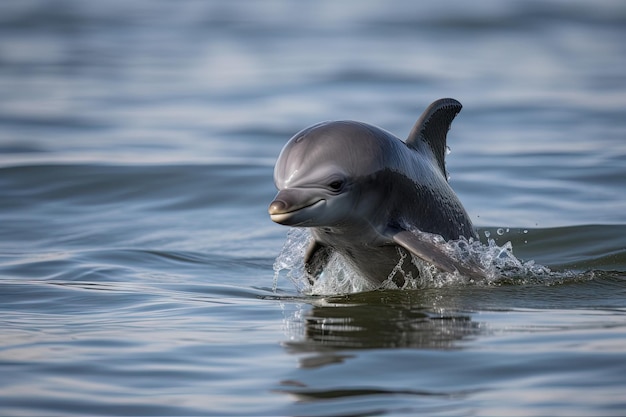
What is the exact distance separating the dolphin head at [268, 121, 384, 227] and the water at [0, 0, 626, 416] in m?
0.72

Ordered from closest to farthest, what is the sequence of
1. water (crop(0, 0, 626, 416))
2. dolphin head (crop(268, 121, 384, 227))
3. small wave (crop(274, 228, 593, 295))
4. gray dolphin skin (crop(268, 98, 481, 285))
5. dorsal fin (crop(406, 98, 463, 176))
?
1. water (crop(0, 0, 626, 416))
2. dolphin head (crop(268, 121, 384, 227))
3. gray dolphin skin (crop(268, 98, 481, 285))
4. small wave (crop(274, 228, 593, 295))
5. dorsal fin (crop(406, 98, 463, 176))

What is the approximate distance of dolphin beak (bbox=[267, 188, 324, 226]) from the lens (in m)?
7.91

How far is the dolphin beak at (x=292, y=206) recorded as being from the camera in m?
7.91

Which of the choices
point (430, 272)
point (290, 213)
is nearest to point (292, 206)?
point (290, 213)

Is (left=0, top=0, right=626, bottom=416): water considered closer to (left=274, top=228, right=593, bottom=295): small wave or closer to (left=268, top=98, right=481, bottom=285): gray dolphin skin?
(left=274, top=228, right=593, bottom=295): small wave

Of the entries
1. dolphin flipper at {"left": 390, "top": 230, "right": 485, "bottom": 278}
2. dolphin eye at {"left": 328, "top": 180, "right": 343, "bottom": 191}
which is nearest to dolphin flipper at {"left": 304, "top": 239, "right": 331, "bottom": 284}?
dolphin flipper at {"left": 390, "top": 230, "right": 485, "bottom": 278}

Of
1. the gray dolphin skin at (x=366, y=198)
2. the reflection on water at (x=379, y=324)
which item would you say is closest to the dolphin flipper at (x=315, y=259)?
the gray dolphin skin at (x=366, y=198)

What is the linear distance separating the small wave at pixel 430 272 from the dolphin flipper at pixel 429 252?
38 mm

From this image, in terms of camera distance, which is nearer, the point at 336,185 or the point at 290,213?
the point at 290,213

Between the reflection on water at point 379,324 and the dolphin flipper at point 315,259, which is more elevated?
the dolphin flipper at point 315,259

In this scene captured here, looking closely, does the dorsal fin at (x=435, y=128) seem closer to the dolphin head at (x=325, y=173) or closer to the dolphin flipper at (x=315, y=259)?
the dolphin head at (x=325, y=173)

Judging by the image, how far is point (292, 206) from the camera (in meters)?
7.98

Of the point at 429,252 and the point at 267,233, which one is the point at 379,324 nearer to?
the point at 429,252

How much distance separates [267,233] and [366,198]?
4525mm
